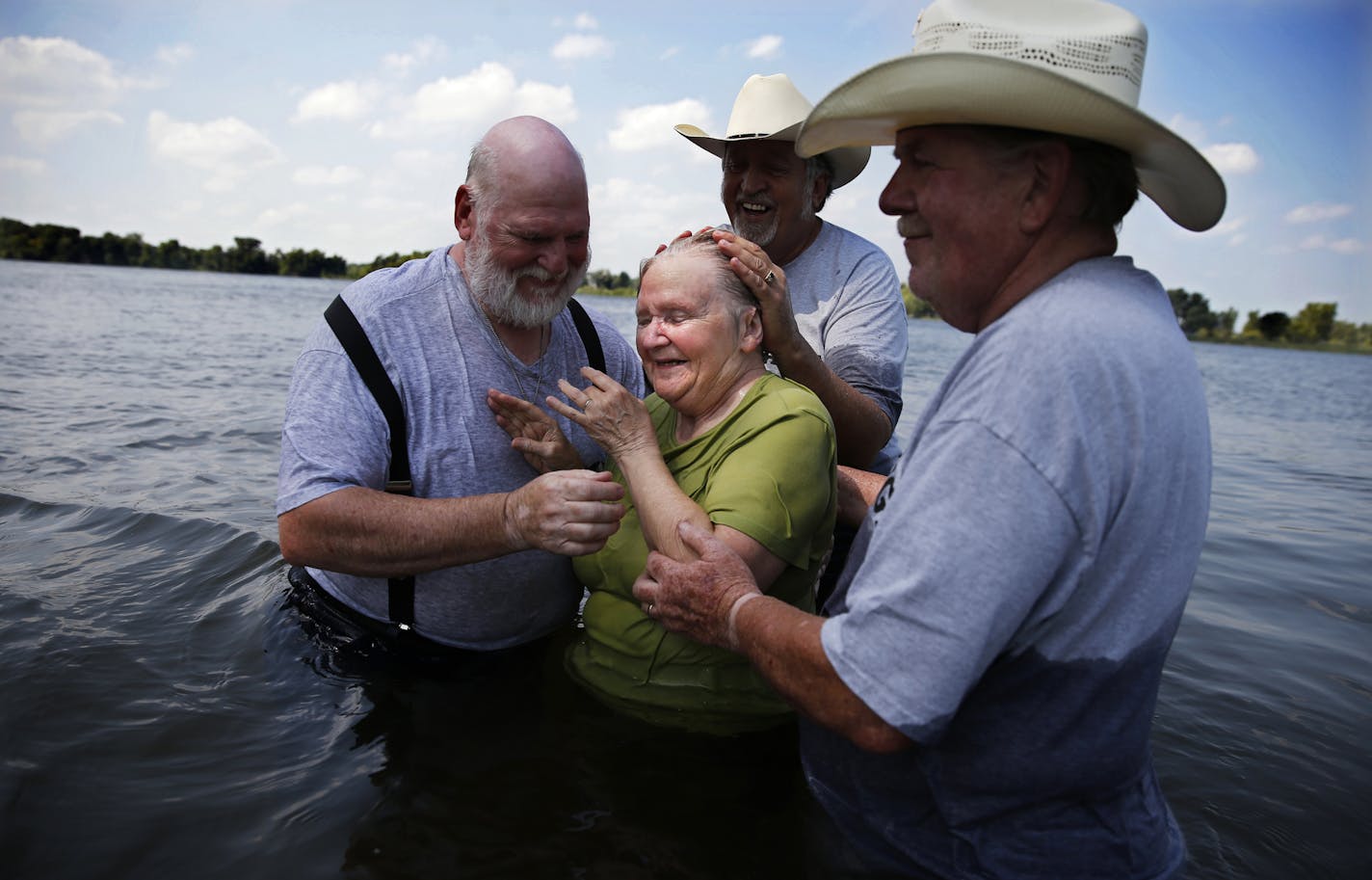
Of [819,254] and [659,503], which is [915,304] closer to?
[819,254]

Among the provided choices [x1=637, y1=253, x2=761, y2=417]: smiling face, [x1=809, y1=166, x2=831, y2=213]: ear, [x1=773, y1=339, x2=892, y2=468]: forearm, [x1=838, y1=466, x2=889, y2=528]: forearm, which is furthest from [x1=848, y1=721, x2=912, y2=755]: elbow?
[x1=809, y1=166, x2=831, y2=213]: ear

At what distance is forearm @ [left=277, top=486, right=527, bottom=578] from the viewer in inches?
123

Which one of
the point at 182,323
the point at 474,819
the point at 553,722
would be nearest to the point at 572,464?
the point at 553,722

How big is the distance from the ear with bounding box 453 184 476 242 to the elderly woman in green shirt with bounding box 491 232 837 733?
84 cm

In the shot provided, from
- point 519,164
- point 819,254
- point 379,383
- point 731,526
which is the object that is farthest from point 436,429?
point 819,254

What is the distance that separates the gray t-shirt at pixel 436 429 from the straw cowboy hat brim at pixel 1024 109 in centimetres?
191

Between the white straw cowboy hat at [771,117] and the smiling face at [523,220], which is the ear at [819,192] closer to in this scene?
the white straw cowboy hat at [771,117]

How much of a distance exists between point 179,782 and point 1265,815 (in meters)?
4.63

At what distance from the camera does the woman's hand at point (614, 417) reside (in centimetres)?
299

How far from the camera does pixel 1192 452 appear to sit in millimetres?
1821

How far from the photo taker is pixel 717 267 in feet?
10.3

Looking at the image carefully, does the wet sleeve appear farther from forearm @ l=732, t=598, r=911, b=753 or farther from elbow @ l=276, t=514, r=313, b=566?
elbow @ l=276, t=514, r=313, b=566

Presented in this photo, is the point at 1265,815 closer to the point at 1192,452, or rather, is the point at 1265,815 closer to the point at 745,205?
the point at 1192,452

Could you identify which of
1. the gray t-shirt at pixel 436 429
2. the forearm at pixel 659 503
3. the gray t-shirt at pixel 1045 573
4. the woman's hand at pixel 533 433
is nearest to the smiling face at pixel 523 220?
the gray t-shirt at pixel 436 429
